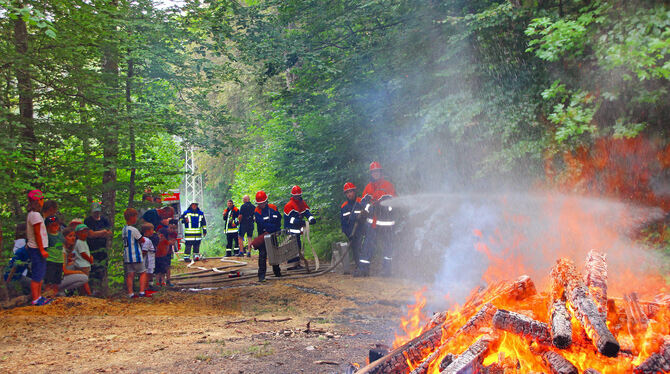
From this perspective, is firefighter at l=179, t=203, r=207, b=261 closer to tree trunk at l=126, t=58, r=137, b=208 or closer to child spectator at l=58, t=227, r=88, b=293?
tree trunk at l=126, t=58, r=137, b=208

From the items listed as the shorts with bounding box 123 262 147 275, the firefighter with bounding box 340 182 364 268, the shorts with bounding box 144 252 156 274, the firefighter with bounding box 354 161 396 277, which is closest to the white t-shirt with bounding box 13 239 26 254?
the shorts with bounding box 123 262 147 275

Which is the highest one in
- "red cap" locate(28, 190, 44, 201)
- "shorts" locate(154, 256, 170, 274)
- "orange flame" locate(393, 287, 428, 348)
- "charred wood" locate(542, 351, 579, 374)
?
"red cap" locate(28, 190, 44, 201)

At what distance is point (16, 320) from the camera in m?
6.81

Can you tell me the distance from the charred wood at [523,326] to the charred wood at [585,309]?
26cm

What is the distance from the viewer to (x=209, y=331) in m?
6.16

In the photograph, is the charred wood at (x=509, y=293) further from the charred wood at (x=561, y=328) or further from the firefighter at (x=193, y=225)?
the firefighter at (x=193, y=225)

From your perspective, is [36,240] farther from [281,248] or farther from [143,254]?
[281,248]

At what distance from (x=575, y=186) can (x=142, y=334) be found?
23.1 ft

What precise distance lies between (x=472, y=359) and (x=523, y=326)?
51 centimetres

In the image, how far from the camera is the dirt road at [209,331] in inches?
186

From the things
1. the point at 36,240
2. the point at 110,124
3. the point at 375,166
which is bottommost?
the point at 36,240

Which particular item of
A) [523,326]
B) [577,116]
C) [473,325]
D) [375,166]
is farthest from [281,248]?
[523,326]

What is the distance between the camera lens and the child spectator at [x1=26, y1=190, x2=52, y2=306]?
24.9 ft

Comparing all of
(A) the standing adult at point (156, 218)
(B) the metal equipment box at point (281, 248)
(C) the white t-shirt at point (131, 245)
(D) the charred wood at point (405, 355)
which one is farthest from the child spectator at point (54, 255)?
(D) the charred wood at point (405, 355)
